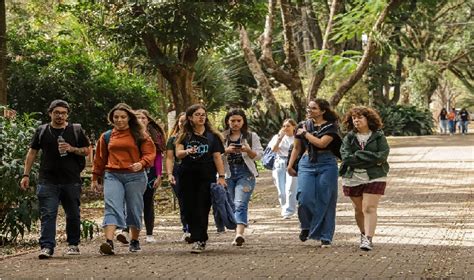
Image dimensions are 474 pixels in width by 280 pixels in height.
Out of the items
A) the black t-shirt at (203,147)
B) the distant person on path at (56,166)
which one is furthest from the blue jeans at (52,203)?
the black t-shirt at (203,147)

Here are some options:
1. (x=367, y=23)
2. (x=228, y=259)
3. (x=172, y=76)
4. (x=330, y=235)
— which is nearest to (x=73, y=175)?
(x=228, y=259)

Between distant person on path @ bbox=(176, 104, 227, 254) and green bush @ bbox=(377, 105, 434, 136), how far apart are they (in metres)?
36.5

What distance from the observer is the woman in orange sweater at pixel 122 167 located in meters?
10.1

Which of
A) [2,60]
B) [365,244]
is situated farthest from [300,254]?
[2,60]

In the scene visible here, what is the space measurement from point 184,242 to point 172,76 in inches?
410

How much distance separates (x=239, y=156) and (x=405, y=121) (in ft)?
123

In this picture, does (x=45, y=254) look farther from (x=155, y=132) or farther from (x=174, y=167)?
(x=155, y=132)

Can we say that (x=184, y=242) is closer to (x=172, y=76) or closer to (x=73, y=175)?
(x=73, y=175)

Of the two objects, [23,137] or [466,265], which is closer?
[466,265]

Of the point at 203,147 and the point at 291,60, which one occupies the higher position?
the point at 291,60

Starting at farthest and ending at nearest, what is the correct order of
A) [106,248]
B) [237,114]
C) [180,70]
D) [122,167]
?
[180,70] → [237,114] → [122,167] → [106,248]

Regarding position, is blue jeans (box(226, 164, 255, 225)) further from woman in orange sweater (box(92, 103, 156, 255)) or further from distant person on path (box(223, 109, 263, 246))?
woman in orange sweater (box(92, 103, 156, 255))

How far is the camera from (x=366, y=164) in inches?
402

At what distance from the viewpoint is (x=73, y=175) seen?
10.1 metres
